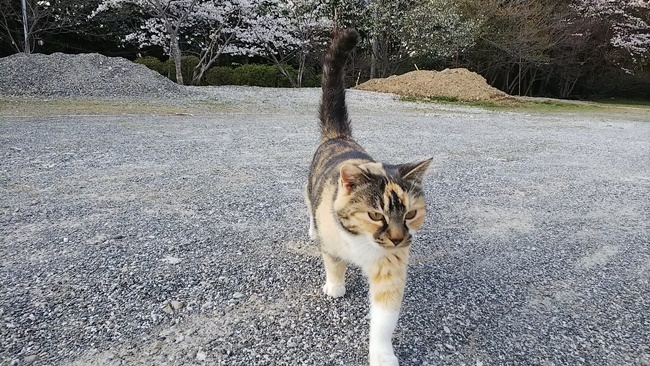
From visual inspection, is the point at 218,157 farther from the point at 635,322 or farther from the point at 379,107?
the point at 379,107

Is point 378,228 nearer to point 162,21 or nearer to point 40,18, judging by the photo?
point 162,21

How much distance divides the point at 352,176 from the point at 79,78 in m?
12.4

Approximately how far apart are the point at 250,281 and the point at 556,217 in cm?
316

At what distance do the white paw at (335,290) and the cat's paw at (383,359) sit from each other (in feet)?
1.94

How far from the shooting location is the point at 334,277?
2490 mm

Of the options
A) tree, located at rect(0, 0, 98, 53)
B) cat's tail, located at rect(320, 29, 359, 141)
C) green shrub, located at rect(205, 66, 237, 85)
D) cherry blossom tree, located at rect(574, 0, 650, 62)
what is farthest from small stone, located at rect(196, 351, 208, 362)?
cherry blossom tree, located at rect(574, 0, 650, 62)

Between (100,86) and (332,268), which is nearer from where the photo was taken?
(332,268)


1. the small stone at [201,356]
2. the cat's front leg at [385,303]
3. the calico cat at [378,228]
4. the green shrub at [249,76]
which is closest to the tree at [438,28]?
the green shrub at [249,76]

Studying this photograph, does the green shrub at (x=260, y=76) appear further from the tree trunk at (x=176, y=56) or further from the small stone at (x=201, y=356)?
the small stone at (x=201, y=356)

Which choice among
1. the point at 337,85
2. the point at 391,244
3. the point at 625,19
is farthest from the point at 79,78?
the point at 625,19

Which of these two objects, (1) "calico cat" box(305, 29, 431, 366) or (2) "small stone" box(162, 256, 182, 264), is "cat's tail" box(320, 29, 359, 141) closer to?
(1) "calico cat" box(305, 29, 431, 366)

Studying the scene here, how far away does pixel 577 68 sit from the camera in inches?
947

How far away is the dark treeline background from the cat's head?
16.5 meters

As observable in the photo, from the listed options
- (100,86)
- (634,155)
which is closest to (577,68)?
(634,155)
